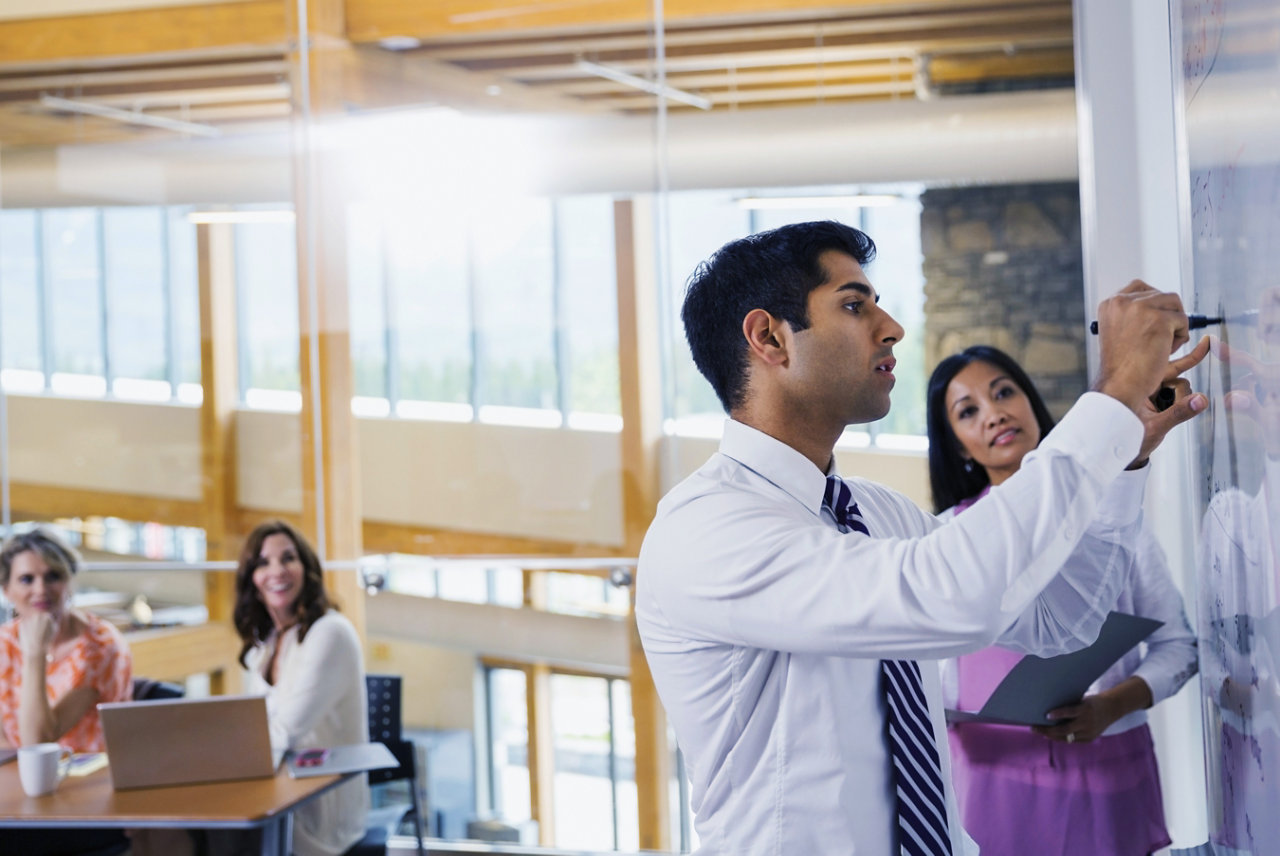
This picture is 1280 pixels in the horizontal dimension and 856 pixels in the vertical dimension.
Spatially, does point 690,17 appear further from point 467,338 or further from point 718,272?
point 718,272

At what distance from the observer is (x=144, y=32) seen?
5.20 metres

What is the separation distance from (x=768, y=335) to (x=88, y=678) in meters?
3.30

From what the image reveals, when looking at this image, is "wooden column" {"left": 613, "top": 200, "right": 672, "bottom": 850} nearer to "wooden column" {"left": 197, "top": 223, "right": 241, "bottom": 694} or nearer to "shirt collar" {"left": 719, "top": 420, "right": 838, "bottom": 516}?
"wooden column" {"left": 197, "top": 223, "right": 241, "bottom": 694}

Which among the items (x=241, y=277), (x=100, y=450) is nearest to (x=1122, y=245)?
(x=241, y=277)

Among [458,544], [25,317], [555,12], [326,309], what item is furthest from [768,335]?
[25,317]

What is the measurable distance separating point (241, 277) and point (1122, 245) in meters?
3.53

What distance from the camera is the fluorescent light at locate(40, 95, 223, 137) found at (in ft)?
16.8

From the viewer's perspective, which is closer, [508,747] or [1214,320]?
[1214,320]

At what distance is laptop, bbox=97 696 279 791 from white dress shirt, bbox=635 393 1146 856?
2.02 metres

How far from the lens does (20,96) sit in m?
5.36

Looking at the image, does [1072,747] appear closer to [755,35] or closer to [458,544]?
[458,544]

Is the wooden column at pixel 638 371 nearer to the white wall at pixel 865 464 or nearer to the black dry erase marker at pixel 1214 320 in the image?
the white wall at pixel 865 464

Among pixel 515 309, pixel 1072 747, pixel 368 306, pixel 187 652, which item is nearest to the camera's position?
pixel 1072 747

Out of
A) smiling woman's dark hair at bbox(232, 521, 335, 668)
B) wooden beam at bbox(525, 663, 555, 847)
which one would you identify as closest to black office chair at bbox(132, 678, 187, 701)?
smiling woman's dark hair at bbox(232, 521, 335, 668)
